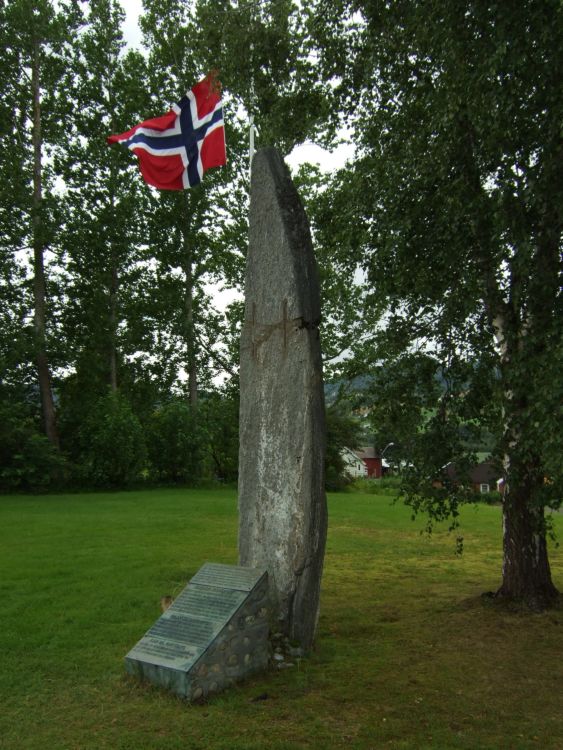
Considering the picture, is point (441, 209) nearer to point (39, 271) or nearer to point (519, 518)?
point (519, 518)

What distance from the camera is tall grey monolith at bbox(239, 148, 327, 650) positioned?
6.03m

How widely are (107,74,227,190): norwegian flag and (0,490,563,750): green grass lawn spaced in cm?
700

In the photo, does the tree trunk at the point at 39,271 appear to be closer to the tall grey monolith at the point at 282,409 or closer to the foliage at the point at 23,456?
the foliage at the point at 23,456

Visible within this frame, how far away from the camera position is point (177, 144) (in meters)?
12.6

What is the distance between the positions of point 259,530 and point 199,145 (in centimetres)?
856

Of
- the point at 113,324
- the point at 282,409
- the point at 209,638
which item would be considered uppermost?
the point at 113,324

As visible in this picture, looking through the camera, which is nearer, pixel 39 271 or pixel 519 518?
pixel 519 518

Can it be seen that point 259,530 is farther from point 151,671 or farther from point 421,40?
point 421,40

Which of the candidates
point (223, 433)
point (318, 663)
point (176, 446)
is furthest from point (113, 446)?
point (318, 663)

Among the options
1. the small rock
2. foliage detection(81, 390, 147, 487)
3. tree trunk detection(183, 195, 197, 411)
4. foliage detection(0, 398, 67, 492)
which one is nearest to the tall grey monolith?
the small rock

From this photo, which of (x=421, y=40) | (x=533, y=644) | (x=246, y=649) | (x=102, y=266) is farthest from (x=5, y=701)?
(x=102, y=266)

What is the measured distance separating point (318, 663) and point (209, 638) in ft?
Result: 4.14

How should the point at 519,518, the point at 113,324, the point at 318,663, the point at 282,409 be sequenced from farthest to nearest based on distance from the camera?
the point at 113,324 < the point at 519,518 < the point at 282,409 < the point at 318,663

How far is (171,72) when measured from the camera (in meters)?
27.7
